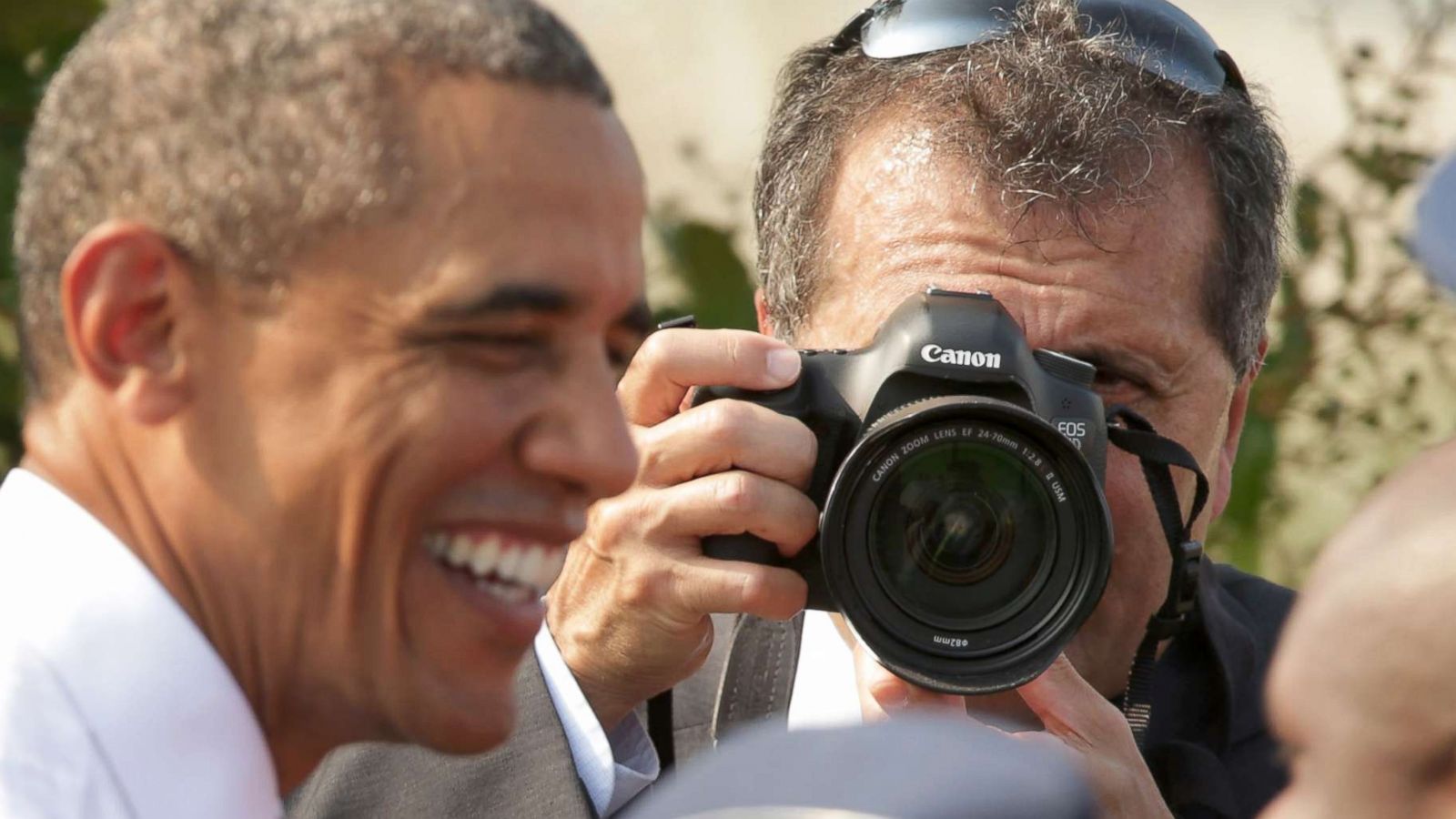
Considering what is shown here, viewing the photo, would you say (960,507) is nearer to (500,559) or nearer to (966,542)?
(966,542)

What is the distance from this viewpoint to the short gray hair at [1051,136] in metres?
2.32


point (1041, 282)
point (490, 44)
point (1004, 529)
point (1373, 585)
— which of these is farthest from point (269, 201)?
point (1041, 282)

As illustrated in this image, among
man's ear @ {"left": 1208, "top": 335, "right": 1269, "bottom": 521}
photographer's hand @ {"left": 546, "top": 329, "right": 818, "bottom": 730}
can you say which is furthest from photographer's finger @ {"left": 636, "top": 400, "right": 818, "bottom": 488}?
man's ear @ {"left": 1208, "top": 335, "right": 1269, "bottom": 521}

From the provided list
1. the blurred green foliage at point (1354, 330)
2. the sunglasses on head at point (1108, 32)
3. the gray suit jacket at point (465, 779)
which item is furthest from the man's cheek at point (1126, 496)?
the blurred green foliage at point (1354, 330)

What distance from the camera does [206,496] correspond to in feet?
4.19

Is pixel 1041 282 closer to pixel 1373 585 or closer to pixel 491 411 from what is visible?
pixel 491 411

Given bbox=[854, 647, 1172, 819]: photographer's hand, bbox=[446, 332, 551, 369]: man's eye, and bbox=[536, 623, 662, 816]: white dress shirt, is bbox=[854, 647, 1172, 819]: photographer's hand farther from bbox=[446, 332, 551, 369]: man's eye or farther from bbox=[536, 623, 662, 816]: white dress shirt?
bbox=[446, 332, 551, 369]: man's eye

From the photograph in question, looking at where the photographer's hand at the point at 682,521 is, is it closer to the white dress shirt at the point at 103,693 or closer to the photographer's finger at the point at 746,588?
the photographer's finger at the point at 746,588

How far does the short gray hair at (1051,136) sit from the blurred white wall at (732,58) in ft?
4.84

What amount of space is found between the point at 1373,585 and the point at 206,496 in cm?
75

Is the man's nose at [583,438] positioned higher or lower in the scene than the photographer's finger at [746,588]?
higher

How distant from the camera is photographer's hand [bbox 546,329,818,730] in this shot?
6.68ft

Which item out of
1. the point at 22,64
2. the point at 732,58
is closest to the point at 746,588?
the point at 22,64

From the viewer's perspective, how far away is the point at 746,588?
2.03 metres
